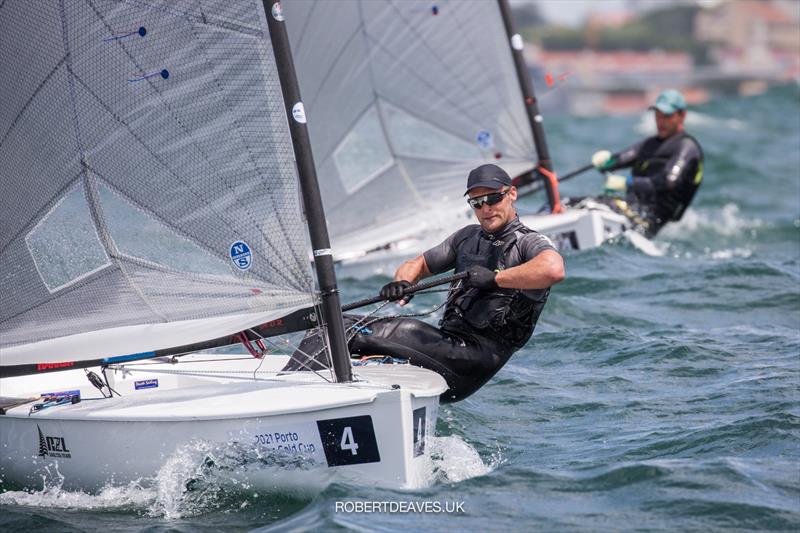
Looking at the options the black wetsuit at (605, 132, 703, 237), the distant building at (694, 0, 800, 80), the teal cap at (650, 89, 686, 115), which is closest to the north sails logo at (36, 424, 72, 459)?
the black wetsuit at (605, 132, 703, 237)

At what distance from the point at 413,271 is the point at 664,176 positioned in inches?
211

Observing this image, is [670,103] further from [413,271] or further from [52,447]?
[52,447]

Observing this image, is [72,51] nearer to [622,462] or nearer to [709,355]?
[622,462]

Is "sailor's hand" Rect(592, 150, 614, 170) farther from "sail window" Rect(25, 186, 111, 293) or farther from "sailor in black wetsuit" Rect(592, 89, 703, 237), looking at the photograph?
"sail window" Rect(25, 186, 111, 293)

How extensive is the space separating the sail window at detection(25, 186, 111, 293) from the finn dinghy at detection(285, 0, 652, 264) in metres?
4.22

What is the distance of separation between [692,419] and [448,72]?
5.34 meters

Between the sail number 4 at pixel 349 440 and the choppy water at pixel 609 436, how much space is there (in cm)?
12

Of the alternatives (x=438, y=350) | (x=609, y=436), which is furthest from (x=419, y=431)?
(x=609, y=436)

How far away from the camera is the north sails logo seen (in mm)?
5160

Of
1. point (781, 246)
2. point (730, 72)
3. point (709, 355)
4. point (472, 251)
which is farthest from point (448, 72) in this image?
point (730, 72)

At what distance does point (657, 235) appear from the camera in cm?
1108

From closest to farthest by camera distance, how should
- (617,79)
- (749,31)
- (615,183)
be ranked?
(615,183) < (617,79) < (749,31)

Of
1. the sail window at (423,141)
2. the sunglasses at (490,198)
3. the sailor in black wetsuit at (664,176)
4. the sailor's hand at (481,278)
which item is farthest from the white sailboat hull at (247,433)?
the sailor in black wetsuit at (664,176)

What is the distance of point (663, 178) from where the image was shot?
33.9 feet
